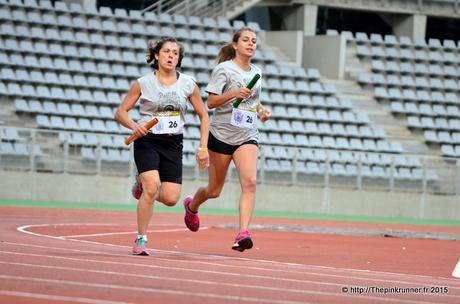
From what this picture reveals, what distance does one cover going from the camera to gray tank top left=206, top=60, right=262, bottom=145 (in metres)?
13.3

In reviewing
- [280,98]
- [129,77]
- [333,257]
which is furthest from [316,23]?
[333,257]

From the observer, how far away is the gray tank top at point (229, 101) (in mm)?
13344

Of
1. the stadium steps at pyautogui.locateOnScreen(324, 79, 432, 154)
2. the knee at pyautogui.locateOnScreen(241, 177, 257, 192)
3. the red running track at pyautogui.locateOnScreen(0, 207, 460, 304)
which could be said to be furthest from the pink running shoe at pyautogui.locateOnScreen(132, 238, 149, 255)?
the stadium steps at pyautogui.locateOnScreen(324, 79, 432, 154)

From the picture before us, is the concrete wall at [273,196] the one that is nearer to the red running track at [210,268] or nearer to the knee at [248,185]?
the red running track at [210,268]

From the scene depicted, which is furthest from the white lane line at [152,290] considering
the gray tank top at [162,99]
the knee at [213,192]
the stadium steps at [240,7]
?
the stadium steps at [240,7]

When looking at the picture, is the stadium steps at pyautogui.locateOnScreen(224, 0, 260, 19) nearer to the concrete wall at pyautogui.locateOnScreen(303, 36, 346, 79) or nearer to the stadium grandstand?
the stadium grandstand

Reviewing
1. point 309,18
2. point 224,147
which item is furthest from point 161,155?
point 309,18

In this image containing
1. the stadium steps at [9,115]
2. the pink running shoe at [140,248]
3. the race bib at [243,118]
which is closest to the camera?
the pink running shoe at [140,248]

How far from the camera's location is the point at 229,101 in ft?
43.7

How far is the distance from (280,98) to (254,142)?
2075 cm

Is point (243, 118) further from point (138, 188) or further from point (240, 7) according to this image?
point (240, 7)

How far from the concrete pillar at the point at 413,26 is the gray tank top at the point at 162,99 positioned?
29.9 meters

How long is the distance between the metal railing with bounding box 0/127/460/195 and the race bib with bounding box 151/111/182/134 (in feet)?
43.6

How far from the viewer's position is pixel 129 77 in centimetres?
3241
